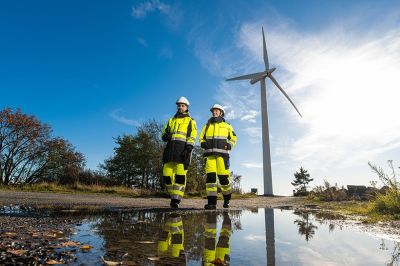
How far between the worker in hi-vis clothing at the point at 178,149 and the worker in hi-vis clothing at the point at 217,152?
45 cm

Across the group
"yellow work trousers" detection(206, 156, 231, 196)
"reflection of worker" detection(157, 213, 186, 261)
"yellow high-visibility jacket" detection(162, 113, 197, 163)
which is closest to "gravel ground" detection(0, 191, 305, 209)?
"yellow work trousers" detection(206, 156, 231, 196)

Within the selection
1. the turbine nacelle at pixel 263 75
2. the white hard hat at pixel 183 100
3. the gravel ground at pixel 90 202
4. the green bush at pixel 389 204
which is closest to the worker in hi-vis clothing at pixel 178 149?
the white hard hat at pixel 183 100

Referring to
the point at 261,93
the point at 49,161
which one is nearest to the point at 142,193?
the point at 49,161

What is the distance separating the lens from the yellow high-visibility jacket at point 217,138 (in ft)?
25.8

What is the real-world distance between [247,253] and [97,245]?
3.89 feet

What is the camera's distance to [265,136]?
89.3 feet

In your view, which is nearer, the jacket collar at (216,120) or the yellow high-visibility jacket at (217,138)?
the yellow high-visibility jacket at (217,138)

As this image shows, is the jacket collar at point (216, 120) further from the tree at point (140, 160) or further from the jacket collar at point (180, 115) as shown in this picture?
the tree at point (140, 160)

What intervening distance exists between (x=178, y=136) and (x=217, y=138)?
3.16ft

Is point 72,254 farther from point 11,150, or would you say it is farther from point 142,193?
point 11,150

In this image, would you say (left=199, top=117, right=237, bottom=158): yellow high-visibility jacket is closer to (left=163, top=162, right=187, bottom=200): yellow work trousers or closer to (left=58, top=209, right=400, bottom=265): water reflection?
(left=163, top=162, right=187, bottom=200): yellow work trousers

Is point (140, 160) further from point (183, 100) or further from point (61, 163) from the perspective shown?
point (183, 100)

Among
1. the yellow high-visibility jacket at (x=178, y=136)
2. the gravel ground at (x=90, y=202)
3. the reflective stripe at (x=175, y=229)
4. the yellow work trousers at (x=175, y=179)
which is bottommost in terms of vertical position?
the reflective stripe at (x=175, y=229)

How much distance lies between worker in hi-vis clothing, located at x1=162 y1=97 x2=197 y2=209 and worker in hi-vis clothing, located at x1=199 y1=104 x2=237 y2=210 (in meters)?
0.45
